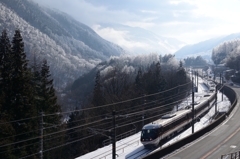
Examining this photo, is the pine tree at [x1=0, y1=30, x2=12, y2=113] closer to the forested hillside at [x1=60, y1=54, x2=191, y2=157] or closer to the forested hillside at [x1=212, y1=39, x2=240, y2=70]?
the forested hillside at [x1=60, y1=54, x2=191, y2=157]

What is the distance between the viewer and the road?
21177 mm

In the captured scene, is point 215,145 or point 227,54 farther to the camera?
point 227,54

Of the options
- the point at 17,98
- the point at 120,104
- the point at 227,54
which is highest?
the point at 227,54

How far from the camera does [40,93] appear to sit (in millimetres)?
29031

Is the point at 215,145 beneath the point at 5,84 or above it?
beneath

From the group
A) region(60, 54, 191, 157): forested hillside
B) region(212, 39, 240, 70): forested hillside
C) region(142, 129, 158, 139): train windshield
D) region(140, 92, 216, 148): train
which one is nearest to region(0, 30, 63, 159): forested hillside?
region(142, 129, 158, 139): train windshield

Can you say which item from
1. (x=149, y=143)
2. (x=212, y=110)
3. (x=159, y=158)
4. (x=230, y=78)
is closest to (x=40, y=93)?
(x=149, y=143)

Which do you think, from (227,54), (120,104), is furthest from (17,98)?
(227,54)

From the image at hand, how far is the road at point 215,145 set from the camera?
21.2 m

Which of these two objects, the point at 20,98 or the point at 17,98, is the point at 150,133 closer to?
the point at 20,98

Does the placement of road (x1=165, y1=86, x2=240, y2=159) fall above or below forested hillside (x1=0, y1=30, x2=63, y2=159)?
below

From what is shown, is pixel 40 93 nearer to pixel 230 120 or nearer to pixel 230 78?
pixel 230 120

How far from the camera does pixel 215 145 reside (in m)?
24.0

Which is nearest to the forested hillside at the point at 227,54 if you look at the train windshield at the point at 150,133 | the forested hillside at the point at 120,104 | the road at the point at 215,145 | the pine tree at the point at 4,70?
the forested hillside at the point at 120,104
